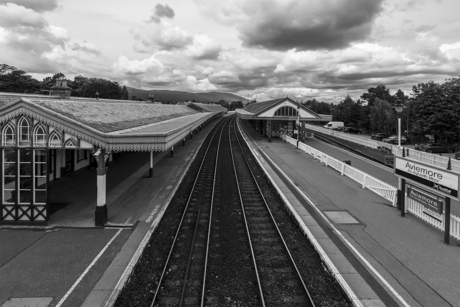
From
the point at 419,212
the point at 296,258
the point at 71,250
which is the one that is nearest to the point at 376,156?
the point at 419,212

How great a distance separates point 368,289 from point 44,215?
12.1m

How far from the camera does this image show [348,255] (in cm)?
985

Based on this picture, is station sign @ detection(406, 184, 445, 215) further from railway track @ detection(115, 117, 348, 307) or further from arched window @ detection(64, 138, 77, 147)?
arched window @ detection(64, 138, 77, 147)

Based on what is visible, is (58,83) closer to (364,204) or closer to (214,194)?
(214,194)

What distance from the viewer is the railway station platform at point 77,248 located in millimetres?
7695

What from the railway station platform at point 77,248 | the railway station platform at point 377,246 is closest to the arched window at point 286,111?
the railway station platform at point 377,246

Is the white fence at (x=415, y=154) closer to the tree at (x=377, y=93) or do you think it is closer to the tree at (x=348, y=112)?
the tree at (x=348, y=112)

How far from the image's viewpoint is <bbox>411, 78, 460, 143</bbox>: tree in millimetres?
35406

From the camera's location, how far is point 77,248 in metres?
10.2

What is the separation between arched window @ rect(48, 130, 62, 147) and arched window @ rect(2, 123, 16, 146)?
1449mm

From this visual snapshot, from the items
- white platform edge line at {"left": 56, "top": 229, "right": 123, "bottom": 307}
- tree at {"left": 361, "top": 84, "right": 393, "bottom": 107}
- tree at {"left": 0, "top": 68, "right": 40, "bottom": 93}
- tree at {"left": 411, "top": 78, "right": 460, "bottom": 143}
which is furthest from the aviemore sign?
tree at {"left": 361, "top": 84, "right": 393, "bottom": 107}

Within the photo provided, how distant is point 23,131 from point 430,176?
16065 millimetres

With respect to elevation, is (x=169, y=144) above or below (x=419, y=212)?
above

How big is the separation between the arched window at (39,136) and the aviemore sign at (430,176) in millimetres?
15096
